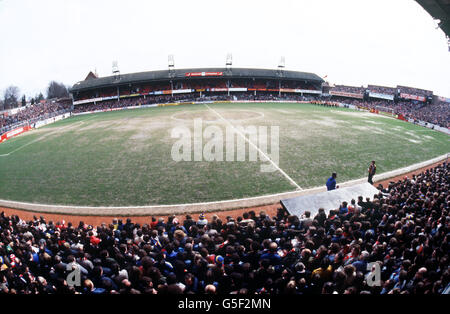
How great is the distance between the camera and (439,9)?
11570 millimetres

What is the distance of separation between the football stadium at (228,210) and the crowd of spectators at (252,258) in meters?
0.03

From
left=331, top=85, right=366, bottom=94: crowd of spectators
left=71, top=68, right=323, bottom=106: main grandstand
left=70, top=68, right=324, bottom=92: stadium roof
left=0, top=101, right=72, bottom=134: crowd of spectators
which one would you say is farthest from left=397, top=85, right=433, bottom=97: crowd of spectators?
left=0, top=101, right=72, bottom=134: crowd of spectators

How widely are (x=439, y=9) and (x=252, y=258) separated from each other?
50.3 feet

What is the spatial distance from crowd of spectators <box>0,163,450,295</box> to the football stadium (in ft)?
0.11

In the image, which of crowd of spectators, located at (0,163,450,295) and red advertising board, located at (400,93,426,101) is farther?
red advertising board, located at (400,93,426,101)

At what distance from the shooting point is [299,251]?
5.76 meters

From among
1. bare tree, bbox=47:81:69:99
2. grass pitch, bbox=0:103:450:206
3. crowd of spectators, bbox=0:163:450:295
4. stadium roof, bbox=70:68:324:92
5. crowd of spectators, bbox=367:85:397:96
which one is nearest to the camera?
crowd of spectators, bbox=0:163:450:295

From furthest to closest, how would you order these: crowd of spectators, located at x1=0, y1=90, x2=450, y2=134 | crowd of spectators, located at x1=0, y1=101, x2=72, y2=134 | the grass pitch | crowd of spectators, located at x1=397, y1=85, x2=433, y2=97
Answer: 1. crowd of spectators, located at x1=397, y1=85, x2=433, y2=97
2. crowd of spectators, located at x1=0, y1=90, x2=450, y2=134
3. crowd of spectators, located at x1=0, y1=101, x2=72, y2=134
4. the grass pitch

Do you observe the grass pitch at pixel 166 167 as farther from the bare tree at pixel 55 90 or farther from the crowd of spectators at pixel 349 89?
the bare tree at pixel 55 90

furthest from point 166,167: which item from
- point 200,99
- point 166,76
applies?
point 166,76

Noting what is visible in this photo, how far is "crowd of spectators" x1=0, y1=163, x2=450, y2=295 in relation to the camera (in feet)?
14.6

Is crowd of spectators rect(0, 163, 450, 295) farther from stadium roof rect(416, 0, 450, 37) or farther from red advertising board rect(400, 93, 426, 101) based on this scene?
red advertising board rect(400, 93, 426, 101)
